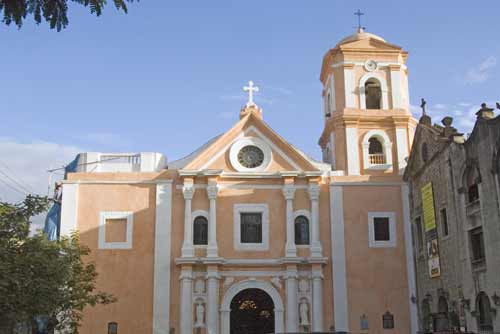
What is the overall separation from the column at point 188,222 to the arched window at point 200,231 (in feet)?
1.15

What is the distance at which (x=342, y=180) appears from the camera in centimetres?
2925

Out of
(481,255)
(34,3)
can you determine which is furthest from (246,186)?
(34,3)

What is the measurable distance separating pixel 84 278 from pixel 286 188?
9.74 metres

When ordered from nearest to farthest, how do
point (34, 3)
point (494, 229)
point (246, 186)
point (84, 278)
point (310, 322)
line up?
point (34, 3) → point (494, 229) → point (84, 278) → point (310, 322) → point (246, 186)

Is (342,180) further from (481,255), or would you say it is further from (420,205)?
(481,255)

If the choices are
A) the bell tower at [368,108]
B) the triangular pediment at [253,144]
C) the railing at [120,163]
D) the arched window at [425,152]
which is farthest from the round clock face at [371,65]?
the railing at [120,163]

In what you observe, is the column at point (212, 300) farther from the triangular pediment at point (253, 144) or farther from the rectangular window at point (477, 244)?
the rectangular window at point (477, 244)

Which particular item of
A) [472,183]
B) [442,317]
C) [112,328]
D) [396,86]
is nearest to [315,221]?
[442,317]

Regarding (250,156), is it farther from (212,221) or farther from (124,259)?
(124,259)

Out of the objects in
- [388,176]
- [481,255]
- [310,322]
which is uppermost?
[388,176]

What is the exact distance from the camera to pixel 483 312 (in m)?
21.8

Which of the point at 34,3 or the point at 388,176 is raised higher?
the point at 388,176

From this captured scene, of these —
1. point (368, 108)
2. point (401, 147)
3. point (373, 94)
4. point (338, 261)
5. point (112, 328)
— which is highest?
point (373, 94)

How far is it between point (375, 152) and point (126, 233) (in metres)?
12.1
